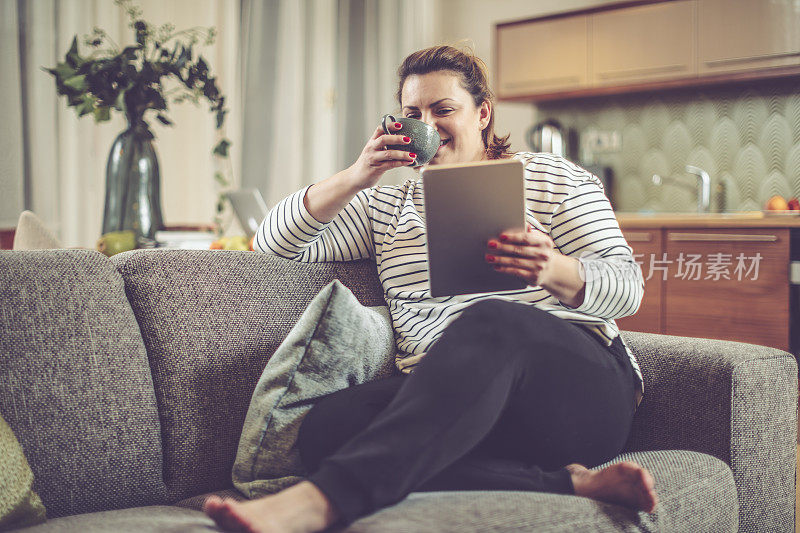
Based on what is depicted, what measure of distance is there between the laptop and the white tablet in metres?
1.40

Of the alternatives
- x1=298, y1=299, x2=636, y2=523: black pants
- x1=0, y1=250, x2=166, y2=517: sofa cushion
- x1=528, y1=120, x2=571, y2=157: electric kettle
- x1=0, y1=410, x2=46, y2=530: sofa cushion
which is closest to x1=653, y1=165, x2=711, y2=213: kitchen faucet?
x1=528, y1=120, x2=571, y2=157: electric kettle

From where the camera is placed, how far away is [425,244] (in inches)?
57.4

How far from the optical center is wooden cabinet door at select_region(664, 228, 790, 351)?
316cm

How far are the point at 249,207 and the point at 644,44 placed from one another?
241 centimetres

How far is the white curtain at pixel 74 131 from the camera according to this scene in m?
2.94

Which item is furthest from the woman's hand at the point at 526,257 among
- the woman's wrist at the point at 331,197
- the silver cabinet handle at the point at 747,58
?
the silver cabinet handle at the point at 747,58

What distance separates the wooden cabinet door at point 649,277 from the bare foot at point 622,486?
8.32 feet

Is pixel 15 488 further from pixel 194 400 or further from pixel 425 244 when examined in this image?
pixel 425 244

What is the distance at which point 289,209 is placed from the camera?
5.00 feet

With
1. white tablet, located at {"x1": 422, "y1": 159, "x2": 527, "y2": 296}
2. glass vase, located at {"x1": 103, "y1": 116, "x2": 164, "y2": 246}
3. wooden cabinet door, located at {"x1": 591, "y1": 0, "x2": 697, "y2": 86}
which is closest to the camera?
white tablet, located at {"x1": 422, "y1": 159, "x2": 527, "y2": 296}

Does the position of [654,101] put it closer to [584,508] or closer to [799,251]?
[799,251]

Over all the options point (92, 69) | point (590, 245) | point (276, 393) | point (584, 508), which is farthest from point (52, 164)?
point (584, 508)

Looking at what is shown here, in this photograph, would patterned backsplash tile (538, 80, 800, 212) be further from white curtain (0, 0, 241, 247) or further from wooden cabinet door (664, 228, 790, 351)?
white curtain (0, 0, 241, 247)

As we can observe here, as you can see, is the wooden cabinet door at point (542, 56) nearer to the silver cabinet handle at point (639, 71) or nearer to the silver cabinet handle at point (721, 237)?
the silver cabinet handle at point (639, 71)
